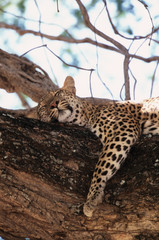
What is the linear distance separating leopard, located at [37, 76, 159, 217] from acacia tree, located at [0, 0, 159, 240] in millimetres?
118

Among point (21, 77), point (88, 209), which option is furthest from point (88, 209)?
point (21, 77)

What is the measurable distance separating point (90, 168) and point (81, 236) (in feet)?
3.07

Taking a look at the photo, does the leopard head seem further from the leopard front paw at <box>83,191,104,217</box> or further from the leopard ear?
the leopard front paw at <box>83,191,104,217</box>

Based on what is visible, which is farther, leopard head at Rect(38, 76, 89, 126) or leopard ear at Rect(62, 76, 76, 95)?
leopard ear at Rect(62, 76, 76, 95)

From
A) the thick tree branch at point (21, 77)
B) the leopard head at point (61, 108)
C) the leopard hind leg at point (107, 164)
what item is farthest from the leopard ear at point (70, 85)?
the leopard hind leg at point (107, 164)

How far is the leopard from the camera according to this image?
4.68 m

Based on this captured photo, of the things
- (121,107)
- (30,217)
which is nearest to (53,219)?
(30,217)

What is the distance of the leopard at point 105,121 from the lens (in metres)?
4.68

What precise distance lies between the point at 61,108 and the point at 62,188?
2063 mm

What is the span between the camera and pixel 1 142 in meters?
4.54

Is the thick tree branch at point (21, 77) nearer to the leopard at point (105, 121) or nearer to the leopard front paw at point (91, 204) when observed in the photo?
the leopard at point (105, 121)

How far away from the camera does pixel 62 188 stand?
443 cm

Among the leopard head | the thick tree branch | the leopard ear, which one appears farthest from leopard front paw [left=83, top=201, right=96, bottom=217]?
the thick tree branch

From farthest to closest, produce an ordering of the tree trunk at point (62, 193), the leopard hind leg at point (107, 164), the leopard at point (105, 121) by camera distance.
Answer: the leopard at point (105, 121)
the leopard hind leg at point (107, 164)
the tree trunk at point (62, 193)
